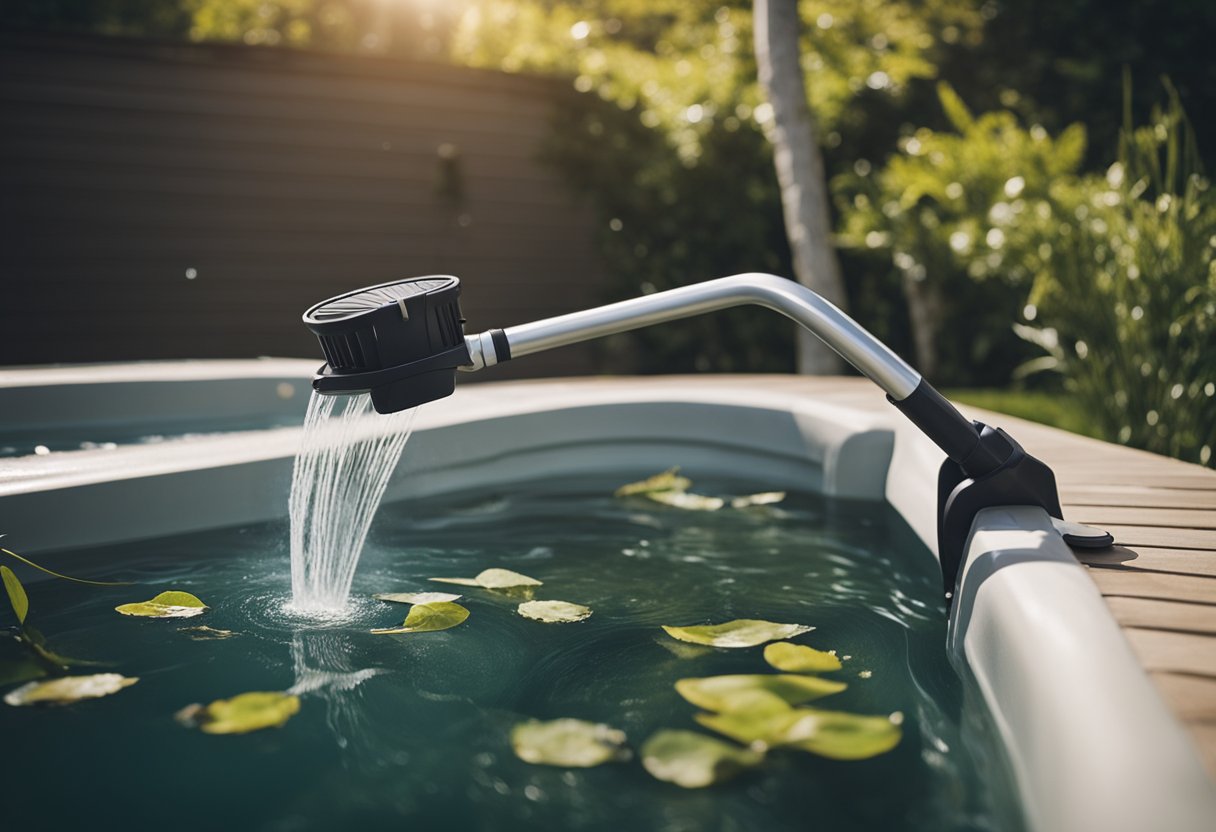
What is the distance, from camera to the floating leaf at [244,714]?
1.32 m

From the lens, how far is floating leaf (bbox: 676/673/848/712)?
128 centimetres

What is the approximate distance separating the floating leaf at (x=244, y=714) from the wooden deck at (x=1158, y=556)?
1.11 meters

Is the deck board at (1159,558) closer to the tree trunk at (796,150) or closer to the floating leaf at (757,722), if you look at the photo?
the floating leaf at (757,722)

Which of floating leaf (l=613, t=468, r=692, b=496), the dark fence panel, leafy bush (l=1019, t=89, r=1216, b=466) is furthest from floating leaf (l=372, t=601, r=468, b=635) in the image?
the dark fence panel

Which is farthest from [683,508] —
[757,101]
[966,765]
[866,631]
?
[757,101]

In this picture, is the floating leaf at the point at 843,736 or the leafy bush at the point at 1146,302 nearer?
the floating leaf at the point at 843,736

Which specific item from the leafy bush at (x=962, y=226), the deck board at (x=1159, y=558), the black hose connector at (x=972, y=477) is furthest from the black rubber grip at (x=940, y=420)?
the leafy bush at (x=962, y=226)

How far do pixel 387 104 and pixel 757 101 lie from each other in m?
2.61

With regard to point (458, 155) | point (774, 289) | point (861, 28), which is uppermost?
point (861, 28)

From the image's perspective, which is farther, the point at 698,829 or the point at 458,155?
the point at 458,155

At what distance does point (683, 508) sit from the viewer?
9.11 feet

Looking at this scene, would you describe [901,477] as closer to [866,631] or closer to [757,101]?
[866,631]

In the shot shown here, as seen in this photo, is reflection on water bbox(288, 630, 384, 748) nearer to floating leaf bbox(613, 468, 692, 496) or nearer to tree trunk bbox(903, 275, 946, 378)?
floating leaf bbox(613, 468, 692, 496)

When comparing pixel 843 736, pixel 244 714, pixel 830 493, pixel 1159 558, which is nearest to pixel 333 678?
pixel 244 714
